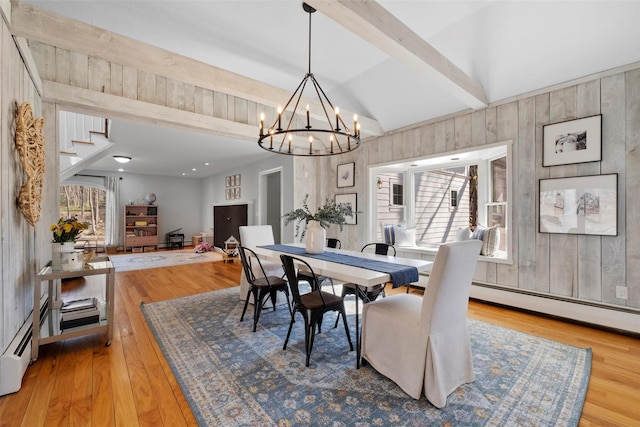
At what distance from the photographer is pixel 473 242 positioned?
5.76 feet

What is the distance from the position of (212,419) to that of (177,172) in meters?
8.63

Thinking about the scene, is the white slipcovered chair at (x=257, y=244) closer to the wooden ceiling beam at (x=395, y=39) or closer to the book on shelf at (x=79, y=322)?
the book on shelf at (x=79, y=322)

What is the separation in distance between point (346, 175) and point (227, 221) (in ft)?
14.0

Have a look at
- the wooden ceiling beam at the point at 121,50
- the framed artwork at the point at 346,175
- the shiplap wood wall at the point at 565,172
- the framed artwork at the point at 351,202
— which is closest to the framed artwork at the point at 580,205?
the shiplap wood wall at the point at 565,172

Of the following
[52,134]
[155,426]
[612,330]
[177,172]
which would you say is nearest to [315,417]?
[155,426]

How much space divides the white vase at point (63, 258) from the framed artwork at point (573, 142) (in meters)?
4.58

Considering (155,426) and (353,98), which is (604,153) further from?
(155,426)

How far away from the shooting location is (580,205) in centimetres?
279

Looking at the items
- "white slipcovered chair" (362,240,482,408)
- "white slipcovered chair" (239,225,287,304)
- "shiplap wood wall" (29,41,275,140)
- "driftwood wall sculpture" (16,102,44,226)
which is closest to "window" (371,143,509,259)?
"white slipcovered chair" (239,225,287,304)

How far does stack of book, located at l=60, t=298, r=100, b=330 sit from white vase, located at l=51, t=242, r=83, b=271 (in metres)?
0.35

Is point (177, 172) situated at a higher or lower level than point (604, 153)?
higher

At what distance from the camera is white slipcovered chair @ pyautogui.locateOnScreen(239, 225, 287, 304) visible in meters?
3.46

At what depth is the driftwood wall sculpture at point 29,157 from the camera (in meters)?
2.00

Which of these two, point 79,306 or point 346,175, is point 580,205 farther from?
point 79,306
